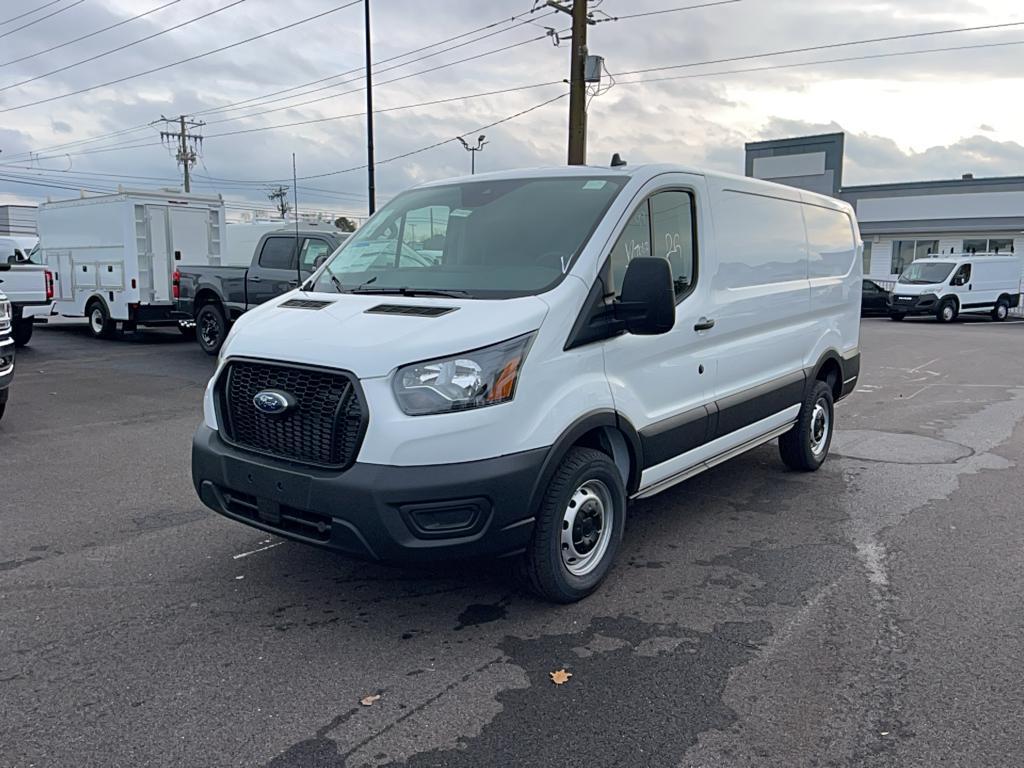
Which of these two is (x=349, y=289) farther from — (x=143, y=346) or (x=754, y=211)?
(x=143, y=346)

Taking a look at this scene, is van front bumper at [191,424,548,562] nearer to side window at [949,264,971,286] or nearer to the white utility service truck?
the white utility service truck

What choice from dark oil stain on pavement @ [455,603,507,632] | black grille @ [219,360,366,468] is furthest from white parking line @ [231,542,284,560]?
dark oil stain on pavement @ [455,603,507,632]

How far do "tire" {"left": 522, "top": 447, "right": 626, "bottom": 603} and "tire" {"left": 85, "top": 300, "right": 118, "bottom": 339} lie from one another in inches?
585

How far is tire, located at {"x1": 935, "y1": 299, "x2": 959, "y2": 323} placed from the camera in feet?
86.2

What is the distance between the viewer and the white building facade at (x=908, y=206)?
3497cm

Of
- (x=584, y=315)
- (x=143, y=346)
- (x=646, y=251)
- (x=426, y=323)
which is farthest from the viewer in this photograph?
(x=143, y=346)

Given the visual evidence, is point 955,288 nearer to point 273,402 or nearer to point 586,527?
point 586,527

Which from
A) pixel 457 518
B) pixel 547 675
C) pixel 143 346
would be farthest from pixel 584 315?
pixel 143 346

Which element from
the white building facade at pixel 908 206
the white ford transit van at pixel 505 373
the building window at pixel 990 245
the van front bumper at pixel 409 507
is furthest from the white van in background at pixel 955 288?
the van front bumper at pixel 409 507

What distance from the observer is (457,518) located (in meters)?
3.62

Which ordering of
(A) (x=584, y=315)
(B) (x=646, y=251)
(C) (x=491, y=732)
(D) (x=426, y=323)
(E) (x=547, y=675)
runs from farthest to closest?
(B) (x=646, y=251)
(A) (x=584, y=315)
(D) (x=426, y=323)
(E) (x=547, y=675)
(C) (x=491, y=732)

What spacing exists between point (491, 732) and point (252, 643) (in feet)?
4.15

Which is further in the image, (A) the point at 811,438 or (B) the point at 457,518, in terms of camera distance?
(A) the point at 811,438

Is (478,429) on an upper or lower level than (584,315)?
lower
